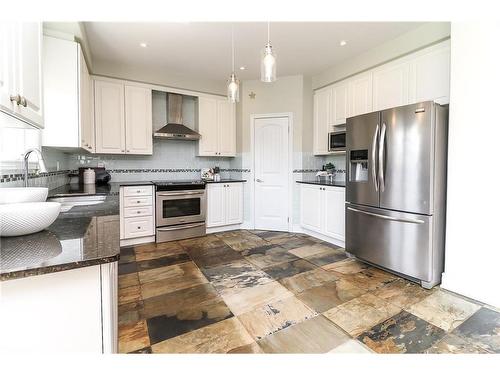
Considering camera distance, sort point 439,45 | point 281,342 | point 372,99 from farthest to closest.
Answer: point 372,99
point 439,45
point 281,342

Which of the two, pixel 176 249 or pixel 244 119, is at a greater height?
pixel 244 119

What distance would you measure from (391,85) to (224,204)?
116 inches

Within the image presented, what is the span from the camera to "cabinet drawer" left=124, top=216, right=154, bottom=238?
3.62 metres

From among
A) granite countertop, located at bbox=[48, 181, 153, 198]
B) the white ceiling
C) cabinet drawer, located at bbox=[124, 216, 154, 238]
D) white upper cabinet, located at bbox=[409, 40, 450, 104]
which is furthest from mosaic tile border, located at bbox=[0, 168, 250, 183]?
white upper cabinet, located at bbox=[409, 40, 450, 104]

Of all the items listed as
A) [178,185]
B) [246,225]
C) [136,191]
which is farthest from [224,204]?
[136,191]

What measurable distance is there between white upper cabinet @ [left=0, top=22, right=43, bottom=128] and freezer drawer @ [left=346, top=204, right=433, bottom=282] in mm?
2893

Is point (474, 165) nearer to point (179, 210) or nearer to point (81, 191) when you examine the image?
point (179, 210)

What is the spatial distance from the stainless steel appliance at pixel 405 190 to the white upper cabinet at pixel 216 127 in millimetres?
2374

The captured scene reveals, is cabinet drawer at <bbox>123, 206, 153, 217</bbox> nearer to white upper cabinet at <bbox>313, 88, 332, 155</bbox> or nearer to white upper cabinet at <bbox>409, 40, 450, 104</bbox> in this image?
white upper cabinet at <bbox>313, 88, 332, 155</bbox>

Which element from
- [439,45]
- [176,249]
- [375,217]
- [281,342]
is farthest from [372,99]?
[176,249]

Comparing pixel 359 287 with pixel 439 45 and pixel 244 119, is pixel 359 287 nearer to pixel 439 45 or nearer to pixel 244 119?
pixel 439 45

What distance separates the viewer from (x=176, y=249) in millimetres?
3520

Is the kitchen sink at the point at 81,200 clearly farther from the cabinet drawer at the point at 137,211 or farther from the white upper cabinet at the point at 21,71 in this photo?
the cabinet drawer at the point at 137,211
